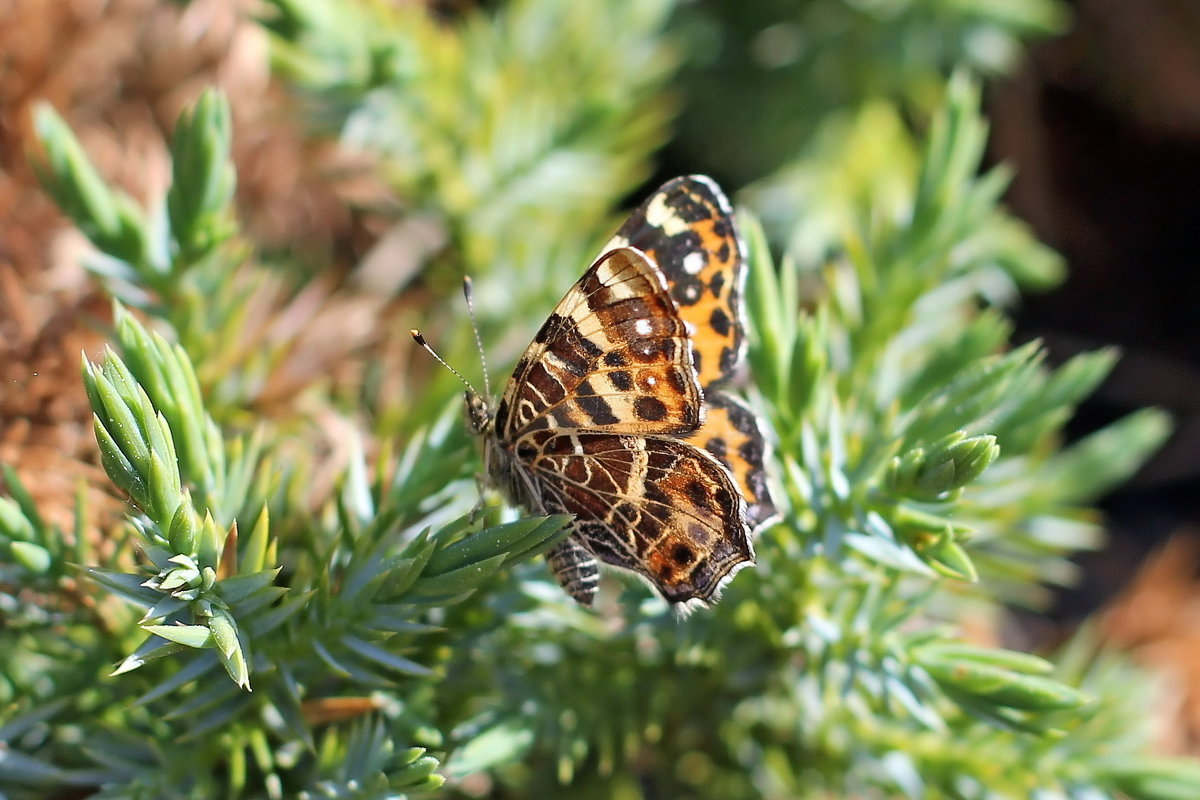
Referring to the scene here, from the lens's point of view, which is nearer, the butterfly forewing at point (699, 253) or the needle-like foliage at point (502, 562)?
the needle-like foliage at point (502, 562)

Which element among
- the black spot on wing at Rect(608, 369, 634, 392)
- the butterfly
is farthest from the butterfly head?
the black spot on wing at Rect(608, 369, 634, 392)

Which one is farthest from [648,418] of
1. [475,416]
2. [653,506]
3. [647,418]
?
[475,416]

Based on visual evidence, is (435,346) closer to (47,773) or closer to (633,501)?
(633,501)

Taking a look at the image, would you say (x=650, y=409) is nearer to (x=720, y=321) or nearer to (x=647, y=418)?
(x=647, y=418)

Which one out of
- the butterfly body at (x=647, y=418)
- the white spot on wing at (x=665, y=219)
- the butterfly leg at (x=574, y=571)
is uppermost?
the white spot on wing at (x=665, y=219)

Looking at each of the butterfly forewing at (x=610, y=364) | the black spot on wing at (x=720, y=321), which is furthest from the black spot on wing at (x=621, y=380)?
the black spot on wing at (x=720, y=321)

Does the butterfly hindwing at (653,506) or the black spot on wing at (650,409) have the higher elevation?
the black spot on wing at (650,409)

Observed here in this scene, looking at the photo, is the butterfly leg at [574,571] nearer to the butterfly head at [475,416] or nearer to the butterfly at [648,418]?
the butterfly at [648,418]
